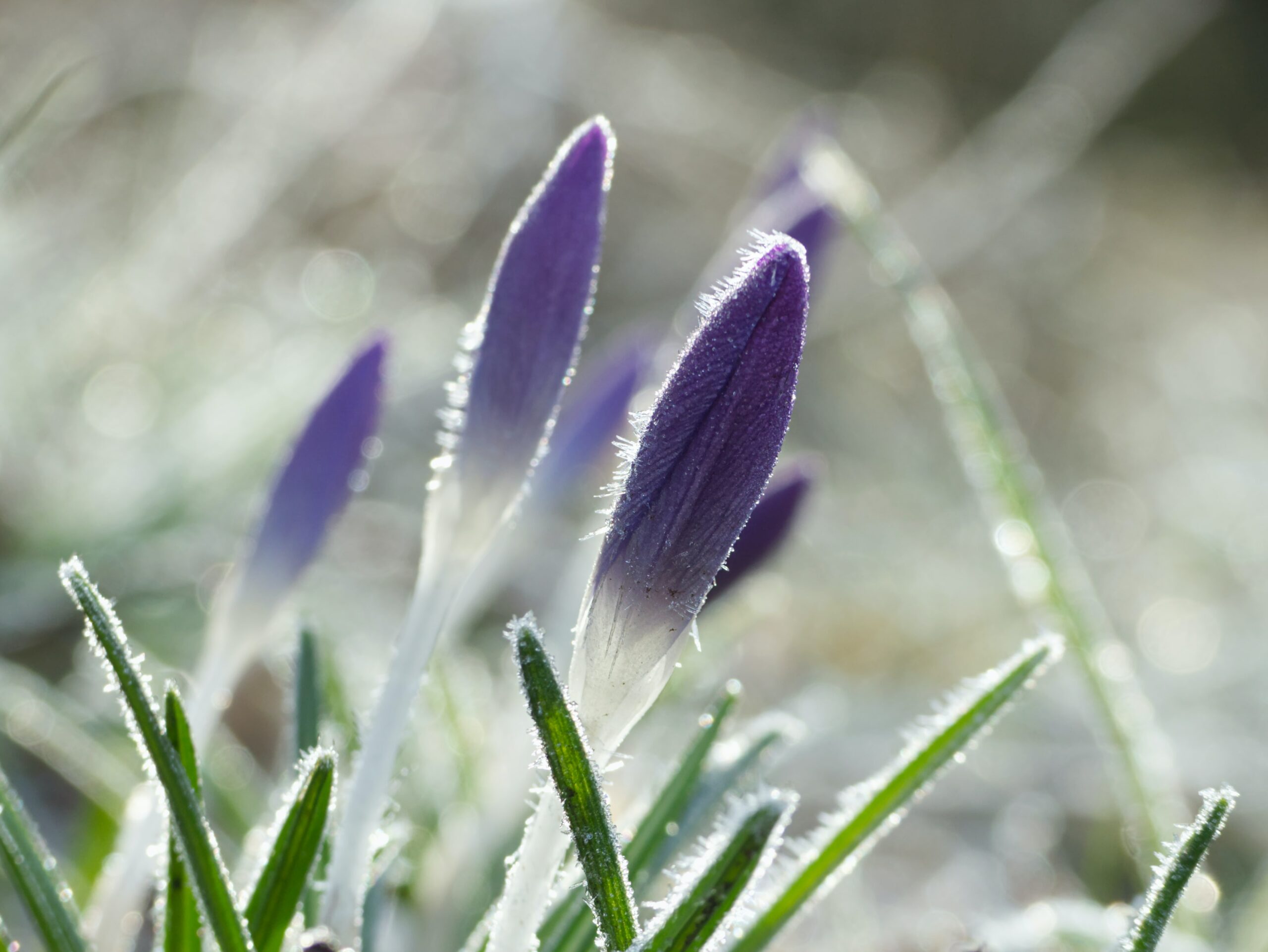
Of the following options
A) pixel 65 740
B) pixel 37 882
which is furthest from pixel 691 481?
pixel 65 740

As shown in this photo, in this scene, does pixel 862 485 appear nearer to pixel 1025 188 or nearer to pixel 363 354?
pixel 1025 188

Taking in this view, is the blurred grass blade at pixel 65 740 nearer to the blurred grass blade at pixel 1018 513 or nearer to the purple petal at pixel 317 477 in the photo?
the purple petal at pixel 317 477

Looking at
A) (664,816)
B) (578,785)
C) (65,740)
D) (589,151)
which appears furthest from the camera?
(65,740)

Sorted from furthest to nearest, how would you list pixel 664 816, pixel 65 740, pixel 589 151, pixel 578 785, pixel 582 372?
pixel 582 372
pixel 65 740
pixel 664 816
pixel 589 151
pixel 578 785

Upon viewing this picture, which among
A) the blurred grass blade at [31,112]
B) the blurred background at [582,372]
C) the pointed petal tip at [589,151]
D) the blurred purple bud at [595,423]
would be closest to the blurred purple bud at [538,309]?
the pointed petal tip at [589,151]

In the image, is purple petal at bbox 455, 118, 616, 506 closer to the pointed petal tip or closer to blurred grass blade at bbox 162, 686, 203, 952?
the pointed petal tip

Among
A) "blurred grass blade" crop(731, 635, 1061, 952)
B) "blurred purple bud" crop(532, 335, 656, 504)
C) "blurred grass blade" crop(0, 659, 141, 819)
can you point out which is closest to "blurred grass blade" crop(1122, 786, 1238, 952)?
"blurred grass blade" crop(731, 635, 1061, 952)

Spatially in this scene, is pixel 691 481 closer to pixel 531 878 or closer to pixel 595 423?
pixel 531 878
